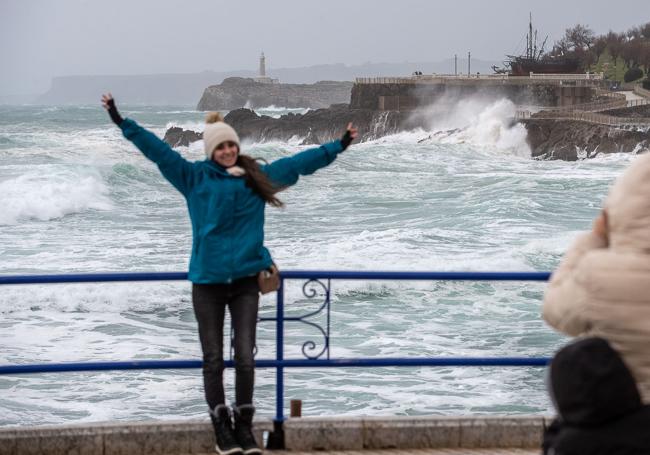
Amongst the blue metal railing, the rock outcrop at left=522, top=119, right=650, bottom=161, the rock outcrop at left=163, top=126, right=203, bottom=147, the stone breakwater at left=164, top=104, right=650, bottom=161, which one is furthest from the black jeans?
the rock outcrop at left=163, top=126, right=203, bottom=147

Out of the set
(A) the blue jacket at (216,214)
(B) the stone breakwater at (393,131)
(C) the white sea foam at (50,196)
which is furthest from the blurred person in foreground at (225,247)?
(B) the stone breakwater at (393,131)

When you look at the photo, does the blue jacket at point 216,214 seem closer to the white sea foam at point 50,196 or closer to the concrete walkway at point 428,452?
the concrete walkway at point 428,452

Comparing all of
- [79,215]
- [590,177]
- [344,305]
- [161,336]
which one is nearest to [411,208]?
[79,215]

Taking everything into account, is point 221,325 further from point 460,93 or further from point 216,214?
point 460,93

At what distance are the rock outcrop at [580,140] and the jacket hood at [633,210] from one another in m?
52.1

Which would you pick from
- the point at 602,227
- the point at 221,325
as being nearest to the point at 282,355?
the point at 221,325

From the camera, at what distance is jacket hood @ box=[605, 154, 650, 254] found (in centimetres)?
268

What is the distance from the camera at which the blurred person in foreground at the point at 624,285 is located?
268 cm

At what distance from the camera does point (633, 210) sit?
2.69 m

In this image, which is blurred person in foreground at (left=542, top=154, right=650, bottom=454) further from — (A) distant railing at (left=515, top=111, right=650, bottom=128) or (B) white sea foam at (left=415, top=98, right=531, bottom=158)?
(B) white sea foam at (left=415, top=98, right=531, bottom=158)

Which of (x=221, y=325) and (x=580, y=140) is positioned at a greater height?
(x=580, y=140)

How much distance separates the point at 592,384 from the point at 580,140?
5504 cm

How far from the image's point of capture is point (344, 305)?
15.1 meters

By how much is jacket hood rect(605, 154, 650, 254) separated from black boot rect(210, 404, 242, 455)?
7.35 feet
